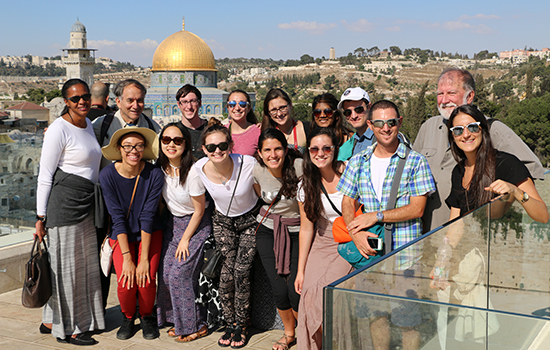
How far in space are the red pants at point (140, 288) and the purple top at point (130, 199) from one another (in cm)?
9

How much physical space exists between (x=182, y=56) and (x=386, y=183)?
45.6 meters

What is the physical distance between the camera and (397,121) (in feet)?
10.0

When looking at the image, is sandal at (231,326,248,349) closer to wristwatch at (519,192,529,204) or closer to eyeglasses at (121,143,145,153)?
eyeglasses at (121,143,145,153)

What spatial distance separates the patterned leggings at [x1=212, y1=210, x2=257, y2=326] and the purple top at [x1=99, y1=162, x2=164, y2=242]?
1.72ft

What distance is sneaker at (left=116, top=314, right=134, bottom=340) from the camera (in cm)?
397

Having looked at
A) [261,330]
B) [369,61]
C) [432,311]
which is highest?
[369,61]

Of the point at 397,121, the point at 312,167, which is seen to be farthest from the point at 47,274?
the point at 397,121

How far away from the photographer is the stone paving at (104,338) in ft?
12.5

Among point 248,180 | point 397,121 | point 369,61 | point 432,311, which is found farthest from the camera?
point 369,61

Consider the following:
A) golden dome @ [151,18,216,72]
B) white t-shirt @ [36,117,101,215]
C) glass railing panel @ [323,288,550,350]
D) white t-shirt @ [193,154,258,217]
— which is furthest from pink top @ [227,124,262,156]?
golden dome @ [151,18,216,72]

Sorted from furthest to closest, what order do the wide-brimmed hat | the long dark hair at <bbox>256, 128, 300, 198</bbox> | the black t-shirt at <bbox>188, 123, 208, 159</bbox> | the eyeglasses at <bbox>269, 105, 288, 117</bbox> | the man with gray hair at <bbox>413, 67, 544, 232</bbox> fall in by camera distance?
1. the black t-shirt at <bbox>188, 123, 208, 159</bbox>
2. the eyeglasses at <bbox>269, 105, 288, 117</bbox>
3. the wide-brimmed hat
4. the long dark hair at <bbox>256, 128, 300, 198</bbox>
5. the man with gray hair at <bbox>413, 67, 544, 232</bbox>

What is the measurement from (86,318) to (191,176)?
1.43 m

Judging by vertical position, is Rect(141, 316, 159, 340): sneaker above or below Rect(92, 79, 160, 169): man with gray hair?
below

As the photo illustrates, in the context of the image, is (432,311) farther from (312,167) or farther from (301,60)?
(301,60)
